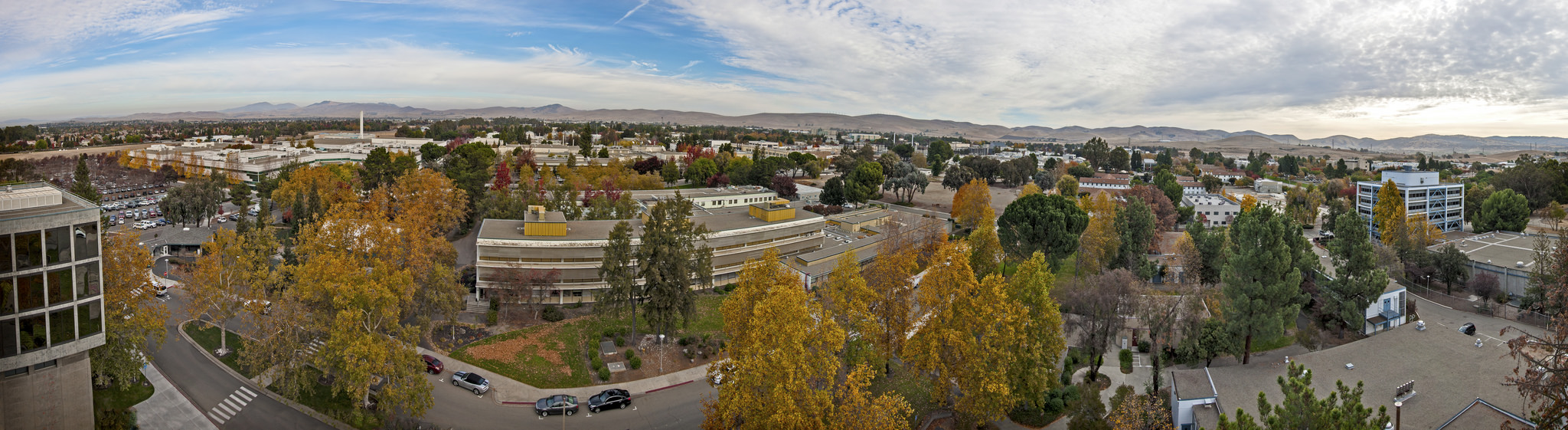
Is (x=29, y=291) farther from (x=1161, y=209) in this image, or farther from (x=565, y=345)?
(x=1161, y=209)

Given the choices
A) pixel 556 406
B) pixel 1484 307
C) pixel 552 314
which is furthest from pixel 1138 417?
pixel 1484 307

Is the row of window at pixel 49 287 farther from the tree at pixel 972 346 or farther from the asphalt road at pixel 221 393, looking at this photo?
the tree at pixel 972 346

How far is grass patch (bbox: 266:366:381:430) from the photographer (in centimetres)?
2169

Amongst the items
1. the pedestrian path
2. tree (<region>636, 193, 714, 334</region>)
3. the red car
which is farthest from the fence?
the pedestrian path

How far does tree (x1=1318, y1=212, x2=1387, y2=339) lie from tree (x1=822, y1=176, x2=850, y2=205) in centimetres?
4390

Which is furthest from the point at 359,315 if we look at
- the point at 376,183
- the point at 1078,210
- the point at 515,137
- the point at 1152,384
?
the point at 515,137

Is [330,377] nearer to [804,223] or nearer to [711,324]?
[711,324]

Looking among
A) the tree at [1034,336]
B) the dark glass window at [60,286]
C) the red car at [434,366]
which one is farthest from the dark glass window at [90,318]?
the tree at [1034,336]

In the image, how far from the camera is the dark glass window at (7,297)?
15.5 m

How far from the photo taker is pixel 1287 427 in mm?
15617

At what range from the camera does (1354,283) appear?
1188 inches

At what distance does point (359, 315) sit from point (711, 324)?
15.7m

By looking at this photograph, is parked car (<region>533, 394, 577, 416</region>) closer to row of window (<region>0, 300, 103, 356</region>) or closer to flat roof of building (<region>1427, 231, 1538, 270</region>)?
row of window (<region>0, 300, 103, 356</region>)

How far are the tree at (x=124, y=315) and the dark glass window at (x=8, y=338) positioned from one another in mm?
5935
